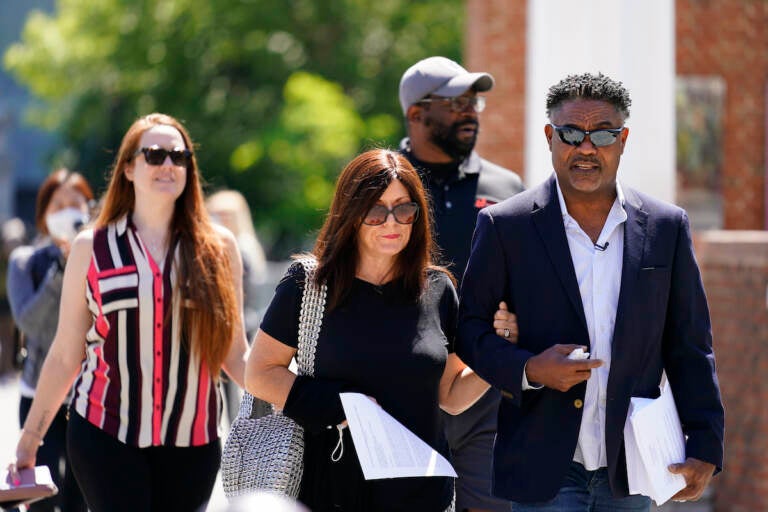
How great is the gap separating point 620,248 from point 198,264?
1907 mm

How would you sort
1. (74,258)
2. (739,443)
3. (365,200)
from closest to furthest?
(365,200) < (74,258) < (739,443)

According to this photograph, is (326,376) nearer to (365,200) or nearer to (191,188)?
(365,200)

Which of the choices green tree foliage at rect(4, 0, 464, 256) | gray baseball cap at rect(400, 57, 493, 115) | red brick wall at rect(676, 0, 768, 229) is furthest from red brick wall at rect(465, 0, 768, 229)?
green tree foliage at rect(4, 0, 464, 256)

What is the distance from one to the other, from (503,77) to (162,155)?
6907 mm

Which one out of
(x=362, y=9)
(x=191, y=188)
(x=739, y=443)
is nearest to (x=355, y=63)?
(x=362, y=9)

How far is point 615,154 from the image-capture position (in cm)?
410

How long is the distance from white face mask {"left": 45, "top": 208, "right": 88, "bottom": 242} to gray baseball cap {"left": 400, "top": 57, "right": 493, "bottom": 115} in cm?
219

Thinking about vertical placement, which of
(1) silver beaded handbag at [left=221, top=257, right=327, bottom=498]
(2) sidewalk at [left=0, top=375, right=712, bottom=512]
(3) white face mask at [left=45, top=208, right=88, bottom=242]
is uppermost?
(3) white face mask at [left=45, top=208, right=88, bottom=242]

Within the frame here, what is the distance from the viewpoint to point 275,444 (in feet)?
13.7

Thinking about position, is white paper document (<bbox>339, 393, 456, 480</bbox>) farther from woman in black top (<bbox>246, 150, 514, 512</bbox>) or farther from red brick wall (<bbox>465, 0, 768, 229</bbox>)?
A: red brick wall (<bbox>465, 0, 768, 229</bbox>)

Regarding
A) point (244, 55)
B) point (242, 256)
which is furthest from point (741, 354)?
point (244, 55)

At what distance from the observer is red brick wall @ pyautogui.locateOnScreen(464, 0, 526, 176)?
11.7 metres

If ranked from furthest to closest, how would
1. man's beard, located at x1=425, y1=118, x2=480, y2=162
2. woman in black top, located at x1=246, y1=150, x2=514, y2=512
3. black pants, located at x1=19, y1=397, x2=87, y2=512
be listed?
black pants, located at x1=19, y1=397, x2=87, y2=512, man's beard, located at x1=425, y1=118, x2=480, y2=162, woman in black top, located at x1=246, y1=150, x2=514, y2=512

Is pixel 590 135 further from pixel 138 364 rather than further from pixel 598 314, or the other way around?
pixel 138 364
